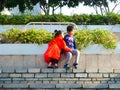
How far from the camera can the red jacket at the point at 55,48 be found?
35.4ft

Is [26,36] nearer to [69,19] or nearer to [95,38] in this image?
[95,38]

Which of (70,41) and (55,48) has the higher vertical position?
(70,41)

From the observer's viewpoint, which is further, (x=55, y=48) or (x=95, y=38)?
(x=95, y=38)

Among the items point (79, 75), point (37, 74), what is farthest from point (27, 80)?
point (79, 75)

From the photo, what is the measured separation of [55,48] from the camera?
10859 mm

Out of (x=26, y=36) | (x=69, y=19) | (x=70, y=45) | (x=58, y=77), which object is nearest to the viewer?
(x=58, y=77)

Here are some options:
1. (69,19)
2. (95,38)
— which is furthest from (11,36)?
(69,19)

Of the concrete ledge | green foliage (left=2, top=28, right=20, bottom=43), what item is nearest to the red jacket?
the concrete ledge

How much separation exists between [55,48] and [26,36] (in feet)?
3.76

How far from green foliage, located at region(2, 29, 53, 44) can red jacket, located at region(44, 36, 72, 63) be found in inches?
23.5

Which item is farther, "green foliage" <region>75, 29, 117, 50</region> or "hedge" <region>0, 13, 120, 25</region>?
"hedge" <region>0, 13, 120, 25</region>

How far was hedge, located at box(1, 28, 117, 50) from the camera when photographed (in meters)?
11.3

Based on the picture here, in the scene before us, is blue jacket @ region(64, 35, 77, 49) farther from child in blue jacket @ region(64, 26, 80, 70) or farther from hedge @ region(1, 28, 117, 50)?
hedge @ region(1, 28, 117, 50)

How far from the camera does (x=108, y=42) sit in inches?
448
